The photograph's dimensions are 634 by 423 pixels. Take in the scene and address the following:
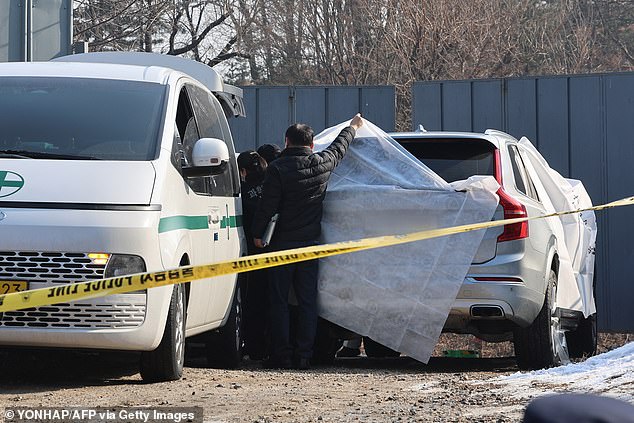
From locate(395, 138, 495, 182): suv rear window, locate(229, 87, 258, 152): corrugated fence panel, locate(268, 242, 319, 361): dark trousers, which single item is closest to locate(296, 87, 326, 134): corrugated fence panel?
locate(229, 87, 258, 152): corrugated fence panel

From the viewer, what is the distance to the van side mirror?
281 inches

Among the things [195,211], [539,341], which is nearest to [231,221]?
[195,211]

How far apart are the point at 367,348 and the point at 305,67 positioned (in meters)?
19.5

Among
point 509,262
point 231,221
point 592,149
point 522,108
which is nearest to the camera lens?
point 509,262

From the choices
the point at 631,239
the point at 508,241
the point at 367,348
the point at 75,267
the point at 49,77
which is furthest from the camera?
the point at 631,239

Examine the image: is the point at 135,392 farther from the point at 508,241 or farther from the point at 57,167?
the point at 508,241

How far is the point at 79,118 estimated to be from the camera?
7078 millimetres

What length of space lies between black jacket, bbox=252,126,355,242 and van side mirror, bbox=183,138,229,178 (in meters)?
1.30

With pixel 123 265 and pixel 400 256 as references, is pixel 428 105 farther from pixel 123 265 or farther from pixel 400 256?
pixel 123 265

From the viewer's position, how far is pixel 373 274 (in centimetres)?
817

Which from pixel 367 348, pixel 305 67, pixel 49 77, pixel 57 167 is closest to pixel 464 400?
pixel 57 167

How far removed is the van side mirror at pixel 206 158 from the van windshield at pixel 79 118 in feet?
1.00

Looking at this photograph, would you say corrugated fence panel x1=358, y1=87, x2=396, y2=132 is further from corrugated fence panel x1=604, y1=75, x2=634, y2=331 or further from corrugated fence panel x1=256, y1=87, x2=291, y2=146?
corrugated fence panel x1=604, y1=75, x2=634, y2=331

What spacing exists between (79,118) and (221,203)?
1.29m
